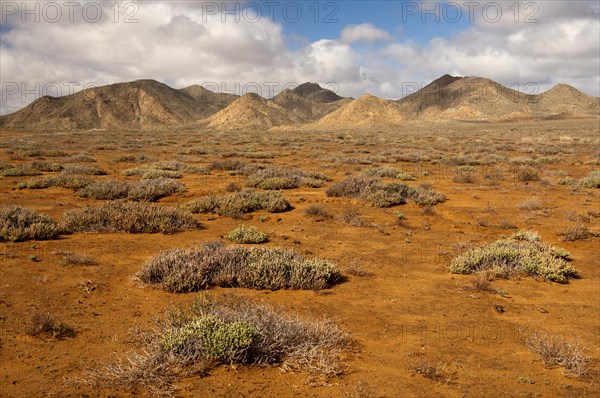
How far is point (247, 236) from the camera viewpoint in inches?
360

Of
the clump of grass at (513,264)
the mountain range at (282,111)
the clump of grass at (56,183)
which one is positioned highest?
the mountain range at (282,111)

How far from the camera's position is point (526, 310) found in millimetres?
6262

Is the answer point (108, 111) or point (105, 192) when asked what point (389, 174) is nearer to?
point (105, 192)

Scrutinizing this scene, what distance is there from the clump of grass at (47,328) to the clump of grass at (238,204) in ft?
22.4

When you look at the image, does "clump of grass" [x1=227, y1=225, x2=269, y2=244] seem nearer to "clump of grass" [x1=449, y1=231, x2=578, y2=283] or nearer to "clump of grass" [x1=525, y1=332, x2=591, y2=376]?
"clump of grass" [x1=449, y1=231, x2=578, y2=283]

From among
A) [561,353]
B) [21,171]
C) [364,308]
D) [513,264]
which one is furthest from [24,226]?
[21,171]

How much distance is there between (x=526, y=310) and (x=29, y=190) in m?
→ 15.3

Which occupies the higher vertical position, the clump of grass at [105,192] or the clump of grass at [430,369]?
the clump of grass at [105,192]

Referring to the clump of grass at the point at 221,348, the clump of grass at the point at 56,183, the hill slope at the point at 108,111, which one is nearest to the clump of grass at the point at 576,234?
the clump of grass at the point at 221,348

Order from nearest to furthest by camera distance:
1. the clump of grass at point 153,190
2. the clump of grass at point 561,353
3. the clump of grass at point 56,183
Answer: the clump of grass at point 561,353 → the clump of grass at point 153,190 → the clump of grass at point 56,183

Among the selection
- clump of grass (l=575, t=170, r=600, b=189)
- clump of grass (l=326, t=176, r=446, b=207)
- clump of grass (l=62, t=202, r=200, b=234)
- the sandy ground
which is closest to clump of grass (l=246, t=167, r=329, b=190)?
clump of grass (l=326, t=176, r=446, b=207)

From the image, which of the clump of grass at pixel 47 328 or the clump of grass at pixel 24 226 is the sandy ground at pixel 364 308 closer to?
the clump of grass at pixel 47 328

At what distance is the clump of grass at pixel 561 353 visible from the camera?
4584mm

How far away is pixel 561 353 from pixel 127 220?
8.53m
